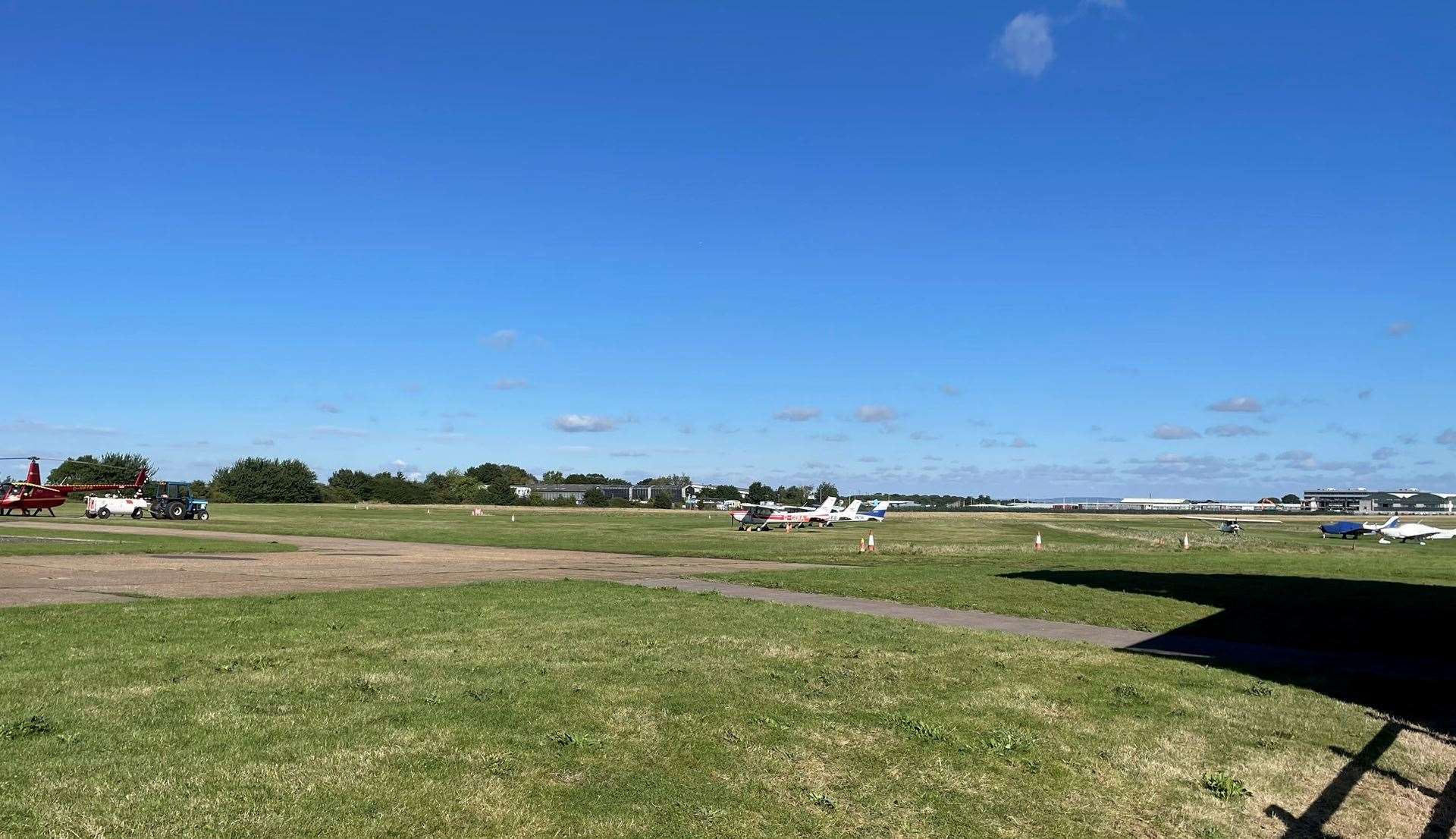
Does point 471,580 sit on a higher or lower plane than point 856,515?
lower

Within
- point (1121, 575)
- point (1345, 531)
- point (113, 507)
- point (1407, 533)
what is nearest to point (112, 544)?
point (1121, 575)

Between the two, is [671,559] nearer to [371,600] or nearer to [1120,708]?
[371,600]

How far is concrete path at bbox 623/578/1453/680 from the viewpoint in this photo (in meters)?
16.6

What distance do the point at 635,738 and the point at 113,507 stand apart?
8172 cm

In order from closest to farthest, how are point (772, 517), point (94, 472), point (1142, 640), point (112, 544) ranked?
point (1142, 640)
point (112, 544)
point (772, 517)
point (94, 472)

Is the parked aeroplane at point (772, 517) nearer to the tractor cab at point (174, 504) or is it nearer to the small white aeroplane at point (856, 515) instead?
the small white aeroplane at point (856, 515)

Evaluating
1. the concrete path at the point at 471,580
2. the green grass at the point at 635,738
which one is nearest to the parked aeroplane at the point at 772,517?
the concrete path at the point at 471,580

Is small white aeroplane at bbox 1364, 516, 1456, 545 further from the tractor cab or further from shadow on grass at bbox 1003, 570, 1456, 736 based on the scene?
the tractor cab

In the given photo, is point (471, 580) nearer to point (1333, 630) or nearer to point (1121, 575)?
point (1121, 575)

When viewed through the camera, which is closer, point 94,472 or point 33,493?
point 33,493

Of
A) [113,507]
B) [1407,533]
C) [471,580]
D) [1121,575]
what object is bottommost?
[471,580]

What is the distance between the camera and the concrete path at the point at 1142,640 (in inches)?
655

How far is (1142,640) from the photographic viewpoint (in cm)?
1925

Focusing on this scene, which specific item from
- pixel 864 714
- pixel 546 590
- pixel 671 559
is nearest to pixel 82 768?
pixel 864 714
